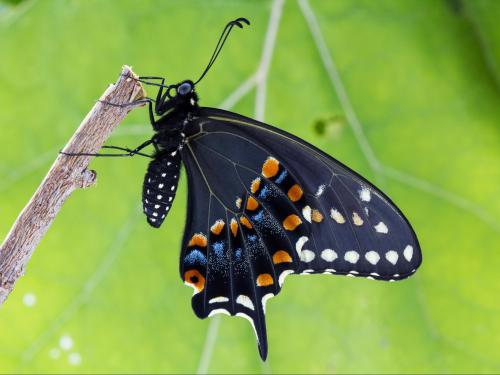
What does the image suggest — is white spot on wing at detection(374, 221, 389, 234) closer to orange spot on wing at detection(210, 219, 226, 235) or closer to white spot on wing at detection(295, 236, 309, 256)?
white spot on wing at detection(295, 236, 309, 256)

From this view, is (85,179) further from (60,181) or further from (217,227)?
(217,227)

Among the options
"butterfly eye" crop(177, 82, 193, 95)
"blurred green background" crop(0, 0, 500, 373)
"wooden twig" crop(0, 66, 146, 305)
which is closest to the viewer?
"wooden twig" crop(0, 66, 146, 305)

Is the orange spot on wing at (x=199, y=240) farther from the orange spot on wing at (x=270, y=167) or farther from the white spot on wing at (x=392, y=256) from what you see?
the white spot on wing at (x=392, y=256)

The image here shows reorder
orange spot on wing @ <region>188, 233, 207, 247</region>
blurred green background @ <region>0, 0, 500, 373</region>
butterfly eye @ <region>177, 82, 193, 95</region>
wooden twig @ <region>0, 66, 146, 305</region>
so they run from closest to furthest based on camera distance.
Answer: wooden twig @ <region>0, 66, 146, 305</region>
butterfly eye @ <region>177, 82, 193, 95</region>
orange spot on wing @ <region>188, 233, 207, 247</region>
blurred green background @ <region>0, 0, 500, 373</region>

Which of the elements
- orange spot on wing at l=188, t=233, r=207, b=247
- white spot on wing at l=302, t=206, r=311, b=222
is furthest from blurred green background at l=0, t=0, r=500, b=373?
white spot on wing at l=302, t=206, r=311, b=222

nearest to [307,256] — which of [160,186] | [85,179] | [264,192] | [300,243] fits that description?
[300,243]

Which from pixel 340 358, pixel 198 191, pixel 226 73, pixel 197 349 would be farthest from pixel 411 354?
pixel 226 73

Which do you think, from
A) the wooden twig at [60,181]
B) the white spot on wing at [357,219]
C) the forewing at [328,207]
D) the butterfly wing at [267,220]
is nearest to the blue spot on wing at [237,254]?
the butterfly wing at [267,220]
